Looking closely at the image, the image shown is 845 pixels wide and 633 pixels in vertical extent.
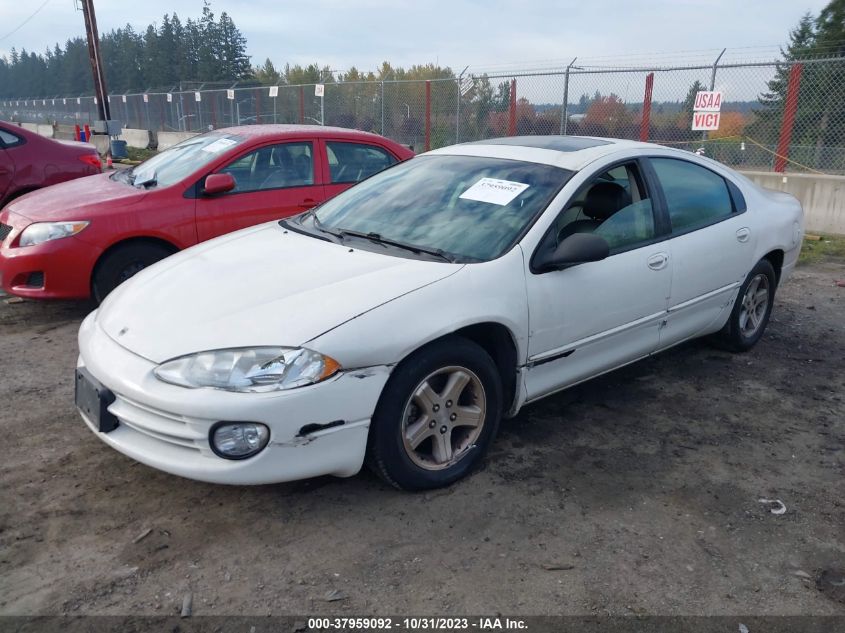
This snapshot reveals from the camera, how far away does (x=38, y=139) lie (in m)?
7.96

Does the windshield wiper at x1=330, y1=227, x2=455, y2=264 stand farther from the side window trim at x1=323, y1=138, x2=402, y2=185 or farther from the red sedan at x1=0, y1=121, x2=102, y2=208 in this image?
the red sedan at x1=0, y1=121, x2=102, y2=208

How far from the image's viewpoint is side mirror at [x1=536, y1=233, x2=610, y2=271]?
3309mm

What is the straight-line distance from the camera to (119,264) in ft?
17.6

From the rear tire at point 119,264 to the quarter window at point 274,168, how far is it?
2.80ft

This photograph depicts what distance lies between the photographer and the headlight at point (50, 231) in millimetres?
5172

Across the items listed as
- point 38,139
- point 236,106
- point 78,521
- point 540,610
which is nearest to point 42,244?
point 78,521

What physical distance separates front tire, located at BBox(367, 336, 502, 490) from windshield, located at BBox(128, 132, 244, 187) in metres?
3.55

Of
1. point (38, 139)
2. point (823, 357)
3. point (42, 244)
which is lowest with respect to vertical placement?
point (823, 357)

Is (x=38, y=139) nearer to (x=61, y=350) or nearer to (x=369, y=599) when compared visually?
(x=61, y=350)

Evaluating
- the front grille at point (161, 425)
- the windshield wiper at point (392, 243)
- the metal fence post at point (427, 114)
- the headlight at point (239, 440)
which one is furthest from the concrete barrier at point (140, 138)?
the headlight at point (239, 440)

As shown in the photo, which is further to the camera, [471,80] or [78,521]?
[471,80]

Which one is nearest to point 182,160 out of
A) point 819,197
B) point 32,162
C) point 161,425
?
Answer: point 32,162

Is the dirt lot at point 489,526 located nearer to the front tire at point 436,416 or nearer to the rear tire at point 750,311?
the front tire at point 436,416

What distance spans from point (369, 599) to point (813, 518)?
1.98 metres
